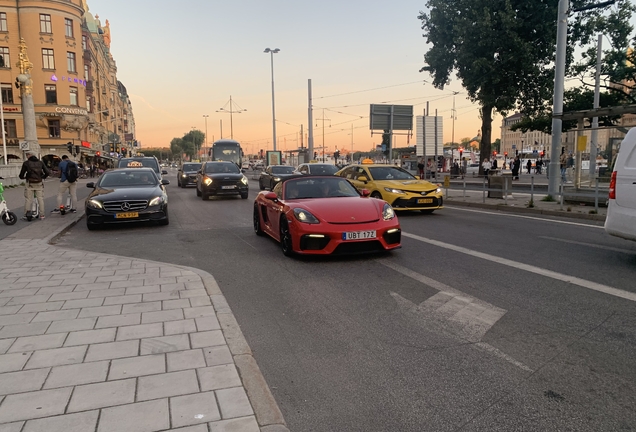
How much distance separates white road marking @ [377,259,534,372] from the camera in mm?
4102

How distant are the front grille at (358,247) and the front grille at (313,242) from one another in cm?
21

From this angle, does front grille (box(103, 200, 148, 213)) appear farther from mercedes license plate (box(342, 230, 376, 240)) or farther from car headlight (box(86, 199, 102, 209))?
mercedes license plate (box(342, 230, 376, 240))

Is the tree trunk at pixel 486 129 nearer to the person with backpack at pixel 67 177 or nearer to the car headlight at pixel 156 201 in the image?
the car headlight at pixel 156 201

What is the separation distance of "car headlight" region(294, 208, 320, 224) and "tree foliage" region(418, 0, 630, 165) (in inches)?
917

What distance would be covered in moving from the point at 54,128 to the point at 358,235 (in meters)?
55.0

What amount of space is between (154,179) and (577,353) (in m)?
11.3

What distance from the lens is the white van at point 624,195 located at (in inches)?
253

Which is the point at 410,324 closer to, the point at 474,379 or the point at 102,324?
the point at 474,379

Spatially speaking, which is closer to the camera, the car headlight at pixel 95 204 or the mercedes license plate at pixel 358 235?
the mercedes license plate at pixel 358 235

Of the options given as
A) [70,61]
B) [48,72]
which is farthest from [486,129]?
[70,61]

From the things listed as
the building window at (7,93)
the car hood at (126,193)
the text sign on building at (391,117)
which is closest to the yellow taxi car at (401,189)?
the car hood at (126,193)

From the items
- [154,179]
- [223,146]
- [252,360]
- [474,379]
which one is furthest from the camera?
[223,146]

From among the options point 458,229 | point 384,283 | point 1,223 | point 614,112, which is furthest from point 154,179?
point 614,112

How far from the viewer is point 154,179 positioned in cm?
1278
